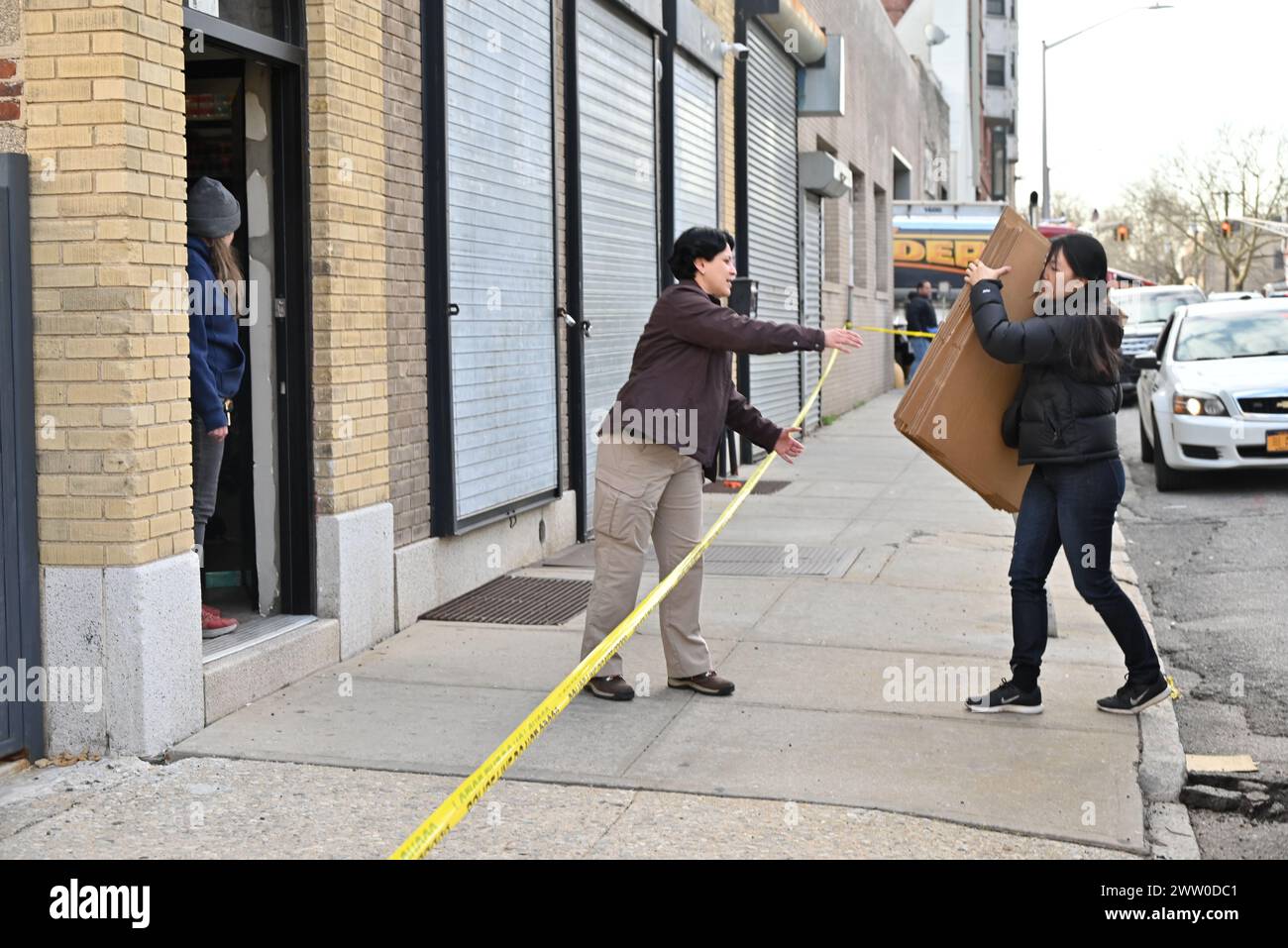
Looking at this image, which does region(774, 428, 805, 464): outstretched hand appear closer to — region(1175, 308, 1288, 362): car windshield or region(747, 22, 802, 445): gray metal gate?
region(1175, 308, 1288, 362): car windshield

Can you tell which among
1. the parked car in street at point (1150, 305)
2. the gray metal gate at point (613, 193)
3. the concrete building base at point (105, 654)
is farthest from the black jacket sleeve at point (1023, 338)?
the parked car in street at point (1150, 305)

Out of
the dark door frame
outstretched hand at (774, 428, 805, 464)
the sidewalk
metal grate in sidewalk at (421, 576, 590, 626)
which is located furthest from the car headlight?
the dark door frame

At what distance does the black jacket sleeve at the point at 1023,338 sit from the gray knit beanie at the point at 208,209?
299cm

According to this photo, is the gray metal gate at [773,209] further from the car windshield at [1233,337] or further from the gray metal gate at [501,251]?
the gray metal gate at [501,251]

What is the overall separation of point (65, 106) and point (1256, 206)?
81.7 meters

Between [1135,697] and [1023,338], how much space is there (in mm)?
1493

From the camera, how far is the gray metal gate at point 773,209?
1627cm

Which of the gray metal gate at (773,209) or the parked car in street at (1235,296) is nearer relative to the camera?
the gray metal gate at (773,209)

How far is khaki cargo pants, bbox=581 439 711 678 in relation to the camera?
625cm

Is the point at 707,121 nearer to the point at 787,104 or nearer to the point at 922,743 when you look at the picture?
the point at 787,104

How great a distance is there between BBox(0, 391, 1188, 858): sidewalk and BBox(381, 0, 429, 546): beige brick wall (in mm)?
712

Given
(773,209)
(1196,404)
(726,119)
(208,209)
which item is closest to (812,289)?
(773,209)

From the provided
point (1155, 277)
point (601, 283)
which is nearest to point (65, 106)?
point (601, 283)

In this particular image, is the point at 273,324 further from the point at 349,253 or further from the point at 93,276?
the point at 93,276
